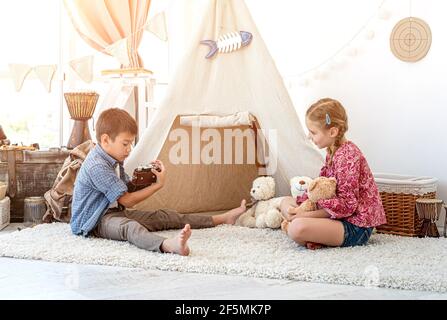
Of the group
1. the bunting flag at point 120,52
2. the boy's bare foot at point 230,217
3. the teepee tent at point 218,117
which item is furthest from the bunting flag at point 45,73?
the boy's bare foot at point 230,217

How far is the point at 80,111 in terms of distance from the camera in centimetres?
366

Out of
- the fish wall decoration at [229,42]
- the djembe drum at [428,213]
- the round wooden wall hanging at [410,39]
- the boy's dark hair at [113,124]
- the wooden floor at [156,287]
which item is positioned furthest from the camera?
the round wooden wall hanging at [410,39]

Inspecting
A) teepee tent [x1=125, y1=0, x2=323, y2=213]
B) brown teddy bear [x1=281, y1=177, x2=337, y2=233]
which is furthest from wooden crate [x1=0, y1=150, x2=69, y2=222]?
brown teddy bear [x1=281, y1=177, x2=337, y2=233]

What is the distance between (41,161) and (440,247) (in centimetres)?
216

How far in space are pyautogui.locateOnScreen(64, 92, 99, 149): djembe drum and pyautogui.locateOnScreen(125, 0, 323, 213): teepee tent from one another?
561 millimetres

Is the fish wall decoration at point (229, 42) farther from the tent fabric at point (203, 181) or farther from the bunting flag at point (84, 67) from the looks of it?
the bunting flag at point (84, 67)

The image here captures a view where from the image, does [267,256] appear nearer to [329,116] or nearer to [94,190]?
[329,116]

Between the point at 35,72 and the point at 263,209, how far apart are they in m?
1.96

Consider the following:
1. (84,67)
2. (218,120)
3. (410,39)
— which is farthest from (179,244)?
(410,39)

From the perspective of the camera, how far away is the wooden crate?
3484 mm

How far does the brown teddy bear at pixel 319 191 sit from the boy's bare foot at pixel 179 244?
0.59m

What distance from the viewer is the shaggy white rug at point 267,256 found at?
2143 millimetres

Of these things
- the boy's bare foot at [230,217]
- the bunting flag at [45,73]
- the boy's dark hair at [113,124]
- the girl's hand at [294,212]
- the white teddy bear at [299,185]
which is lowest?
the boy's bare foot at [230,217]
